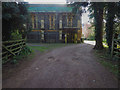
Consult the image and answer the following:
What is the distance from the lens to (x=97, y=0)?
19.4 feet

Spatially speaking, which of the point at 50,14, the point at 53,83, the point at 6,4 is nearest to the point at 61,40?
the point at 50,14

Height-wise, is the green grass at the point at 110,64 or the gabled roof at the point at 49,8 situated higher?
the gabled roof at the point at 49,8

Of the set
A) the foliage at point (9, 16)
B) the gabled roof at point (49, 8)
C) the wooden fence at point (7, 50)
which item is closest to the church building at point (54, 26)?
the gabled roof at point (49, 8)

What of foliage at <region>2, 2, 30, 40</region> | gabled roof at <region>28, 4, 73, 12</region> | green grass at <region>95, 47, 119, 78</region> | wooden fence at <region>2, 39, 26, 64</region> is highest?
gabled roof at <region>28, 4, 73, 12</region>

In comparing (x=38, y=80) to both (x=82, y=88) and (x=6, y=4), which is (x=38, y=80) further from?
(x=6, y=4)

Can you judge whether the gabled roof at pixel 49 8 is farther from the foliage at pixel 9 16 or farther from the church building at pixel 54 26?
the foliage at pixel 9 16

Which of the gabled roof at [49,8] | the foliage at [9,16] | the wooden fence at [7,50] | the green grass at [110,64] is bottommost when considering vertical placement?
the green grass at [110,64]

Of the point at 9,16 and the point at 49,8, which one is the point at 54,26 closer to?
the point at 49,8

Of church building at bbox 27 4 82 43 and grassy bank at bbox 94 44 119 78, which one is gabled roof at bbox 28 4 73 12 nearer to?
church building at bbox 27 4 82 43

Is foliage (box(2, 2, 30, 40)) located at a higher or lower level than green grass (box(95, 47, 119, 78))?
higher

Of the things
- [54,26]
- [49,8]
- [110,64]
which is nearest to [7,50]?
[110,64]

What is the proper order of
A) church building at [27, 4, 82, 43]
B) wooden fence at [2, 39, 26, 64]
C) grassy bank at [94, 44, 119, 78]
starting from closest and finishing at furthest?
1. grassy bank at [94, 44, 119, 78]
2. wooden fence at [2, 39, 26, 64]
3. church building at [27, 4, 82, 43]

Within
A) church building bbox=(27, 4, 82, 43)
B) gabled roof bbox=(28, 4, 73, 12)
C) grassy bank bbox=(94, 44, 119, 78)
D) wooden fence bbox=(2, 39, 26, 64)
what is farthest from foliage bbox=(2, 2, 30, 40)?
gabled roof bbox=(28, 4, 73, 12)

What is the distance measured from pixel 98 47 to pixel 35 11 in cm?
1693
